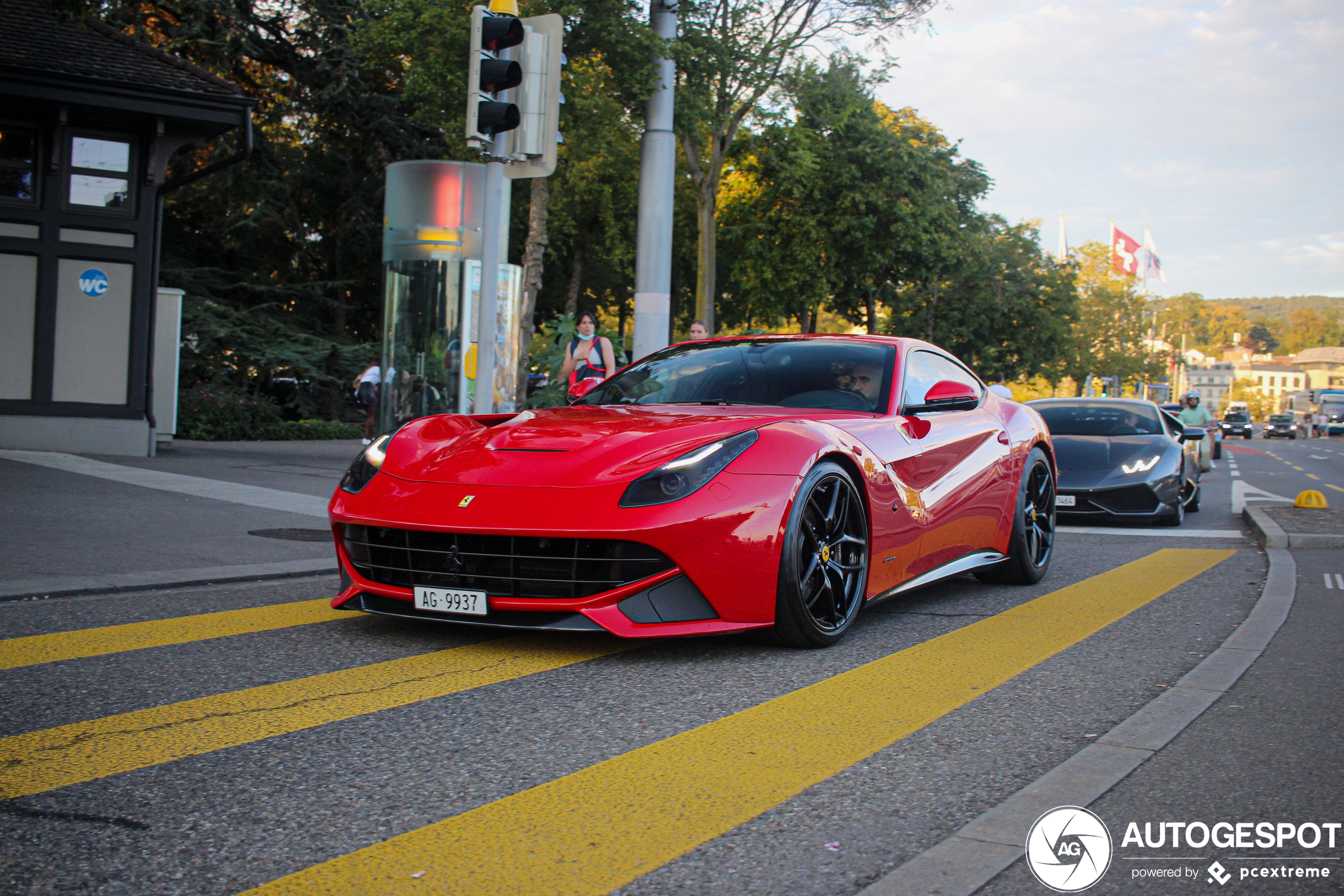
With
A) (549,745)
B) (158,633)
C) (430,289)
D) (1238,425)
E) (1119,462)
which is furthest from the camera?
(1238,425)

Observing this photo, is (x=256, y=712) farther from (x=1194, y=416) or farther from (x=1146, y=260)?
(x=1146, y=260)

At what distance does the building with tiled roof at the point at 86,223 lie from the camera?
14320 mm

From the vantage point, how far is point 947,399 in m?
5.48

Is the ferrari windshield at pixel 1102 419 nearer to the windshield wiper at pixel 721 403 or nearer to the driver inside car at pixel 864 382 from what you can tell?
the driver inside car at pixel 864 382

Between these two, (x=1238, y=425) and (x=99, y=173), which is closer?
(x=99, y=173)

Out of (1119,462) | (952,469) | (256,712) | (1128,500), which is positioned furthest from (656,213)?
(256,712)

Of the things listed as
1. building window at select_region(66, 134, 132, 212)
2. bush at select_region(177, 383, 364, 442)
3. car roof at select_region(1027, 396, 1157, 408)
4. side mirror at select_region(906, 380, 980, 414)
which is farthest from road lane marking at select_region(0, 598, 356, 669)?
bush at select_region(177, 383, 364, 442)

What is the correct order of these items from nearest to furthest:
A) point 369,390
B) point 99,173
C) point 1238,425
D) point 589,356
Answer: point 589,356 → point 99,173 → point 369,390 → point 1238,425

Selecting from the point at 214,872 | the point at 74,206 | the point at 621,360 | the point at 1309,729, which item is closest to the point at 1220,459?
the point at 621,360

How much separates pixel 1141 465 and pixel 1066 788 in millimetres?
9117

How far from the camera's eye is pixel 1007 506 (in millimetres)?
6461

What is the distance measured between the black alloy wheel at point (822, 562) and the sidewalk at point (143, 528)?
3.24 metres

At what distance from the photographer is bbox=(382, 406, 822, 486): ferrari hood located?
438 centimetres

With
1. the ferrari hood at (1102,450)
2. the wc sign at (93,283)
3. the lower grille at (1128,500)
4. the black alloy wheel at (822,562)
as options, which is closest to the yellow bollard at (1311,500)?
the ferrari hood at (1102,450)
